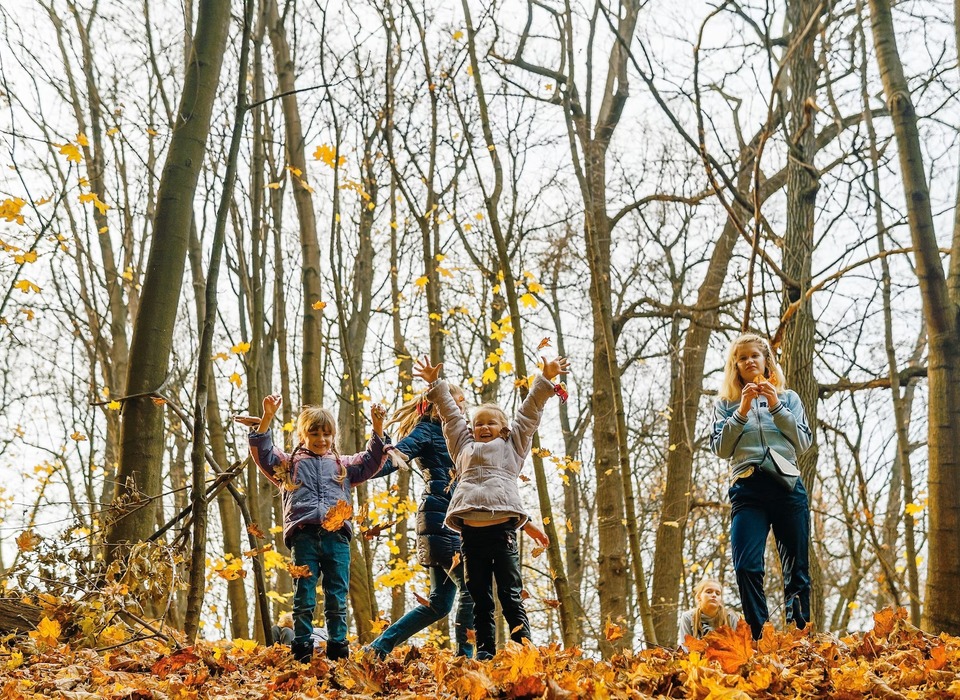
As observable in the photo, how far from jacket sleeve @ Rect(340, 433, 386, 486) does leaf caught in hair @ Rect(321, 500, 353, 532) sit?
376 millimetres

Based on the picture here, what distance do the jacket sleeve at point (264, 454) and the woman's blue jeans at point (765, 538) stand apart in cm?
253

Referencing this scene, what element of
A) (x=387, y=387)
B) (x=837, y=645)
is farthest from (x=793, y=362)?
(x=387, y=387)

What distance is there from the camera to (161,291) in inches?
200

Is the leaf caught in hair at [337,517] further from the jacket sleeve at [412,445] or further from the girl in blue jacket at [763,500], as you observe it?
the girl in blue jacket at [763,500]

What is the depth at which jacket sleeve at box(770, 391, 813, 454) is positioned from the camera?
4238mm

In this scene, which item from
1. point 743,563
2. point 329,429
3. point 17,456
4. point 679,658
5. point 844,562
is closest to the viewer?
point 679,658

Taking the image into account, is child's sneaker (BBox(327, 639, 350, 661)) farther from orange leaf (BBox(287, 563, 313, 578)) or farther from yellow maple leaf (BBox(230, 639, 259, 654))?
yellow maple leaf (BBox(230, 639, 259, 654))

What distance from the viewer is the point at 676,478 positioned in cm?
1058

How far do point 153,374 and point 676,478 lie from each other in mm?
7377

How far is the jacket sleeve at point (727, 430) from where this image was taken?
420 cm

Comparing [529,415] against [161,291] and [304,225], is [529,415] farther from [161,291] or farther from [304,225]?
[304,225]

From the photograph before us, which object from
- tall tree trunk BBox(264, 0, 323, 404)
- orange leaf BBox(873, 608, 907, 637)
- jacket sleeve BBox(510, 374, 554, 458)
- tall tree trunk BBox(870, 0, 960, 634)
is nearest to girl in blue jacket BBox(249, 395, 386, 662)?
jacket sleeve BBox(510, 374, 554, 458)

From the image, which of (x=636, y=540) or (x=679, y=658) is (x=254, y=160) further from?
(x=679, y=658)

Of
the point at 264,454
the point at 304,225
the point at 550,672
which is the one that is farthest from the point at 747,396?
the point at 304,225
